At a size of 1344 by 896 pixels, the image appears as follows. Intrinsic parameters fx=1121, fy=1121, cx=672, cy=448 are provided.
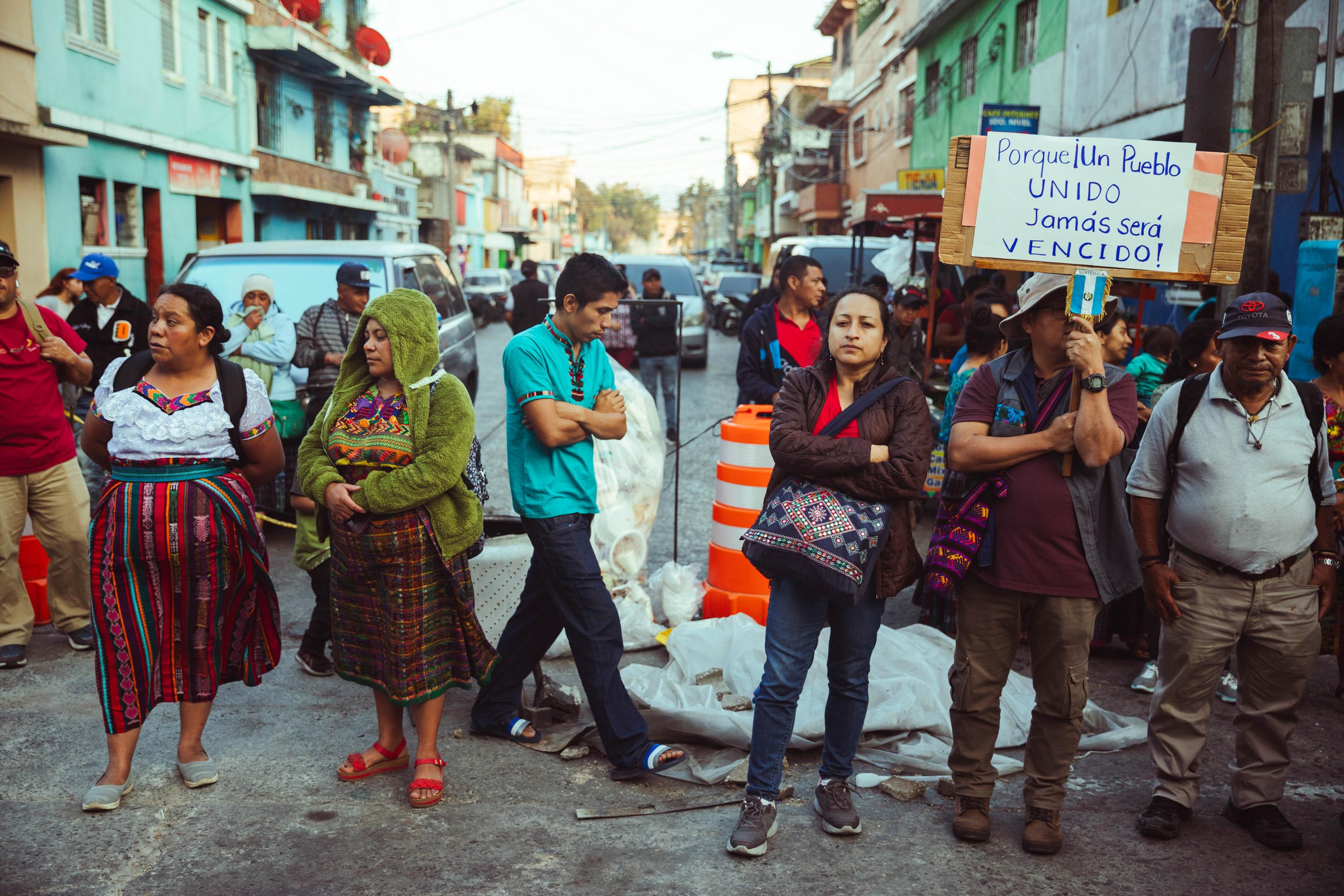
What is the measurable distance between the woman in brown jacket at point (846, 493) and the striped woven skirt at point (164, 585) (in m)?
1.94

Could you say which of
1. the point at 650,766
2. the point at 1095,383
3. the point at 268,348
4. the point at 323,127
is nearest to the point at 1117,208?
the point at 1095,383

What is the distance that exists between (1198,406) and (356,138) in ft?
108

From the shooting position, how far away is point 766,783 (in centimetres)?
372

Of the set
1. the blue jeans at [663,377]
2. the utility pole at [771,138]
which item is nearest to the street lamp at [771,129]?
the utility pole at [771,138]

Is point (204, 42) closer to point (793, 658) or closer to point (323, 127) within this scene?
point (323, 127)

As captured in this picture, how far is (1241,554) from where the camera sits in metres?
3.73

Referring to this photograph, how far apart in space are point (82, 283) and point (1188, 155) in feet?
23.5

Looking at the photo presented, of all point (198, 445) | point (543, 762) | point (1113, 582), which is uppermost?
point (198, 445)

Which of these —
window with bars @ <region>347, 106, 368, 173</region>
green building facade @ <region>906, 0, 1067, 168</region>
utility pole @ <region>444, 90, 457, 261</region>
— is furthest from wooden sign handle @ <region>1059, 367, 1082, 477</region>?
utility pole @ <region>444, 90, 457, 261</region>

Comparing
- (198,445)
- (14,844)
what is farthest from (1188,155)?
(14,844)

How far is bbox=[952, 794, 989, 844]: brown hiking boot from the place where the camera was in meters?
3.77

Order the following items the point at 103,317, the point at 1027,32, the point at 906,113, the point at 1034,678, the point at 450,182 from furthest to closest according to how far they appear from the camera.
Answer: the point at 450,182, the point at 906,113, the point at 1027,32, the point at 103,317, the point at 1034,678

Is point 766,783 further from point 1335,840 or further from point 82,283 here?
point 82,283

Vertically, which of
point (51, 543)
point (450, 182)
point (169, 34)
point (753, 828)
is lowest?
point (753, 828)
